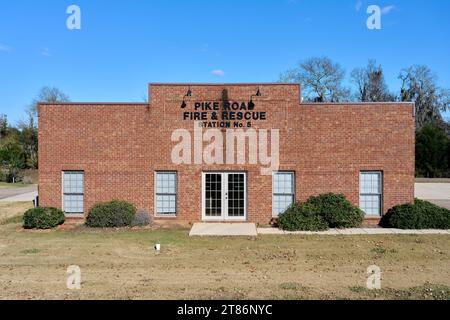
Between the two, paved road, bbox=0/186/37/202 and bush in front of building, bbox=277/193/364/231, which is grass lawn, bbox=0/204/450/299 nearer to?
bush in front of building, bbox=277/193/364/231

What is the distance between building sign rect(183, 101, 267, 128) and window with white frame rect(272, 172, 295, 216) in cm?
247

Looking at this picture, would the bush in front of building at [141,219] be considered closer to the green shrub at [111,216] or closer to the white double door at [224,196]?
the green shrub at [111,216]

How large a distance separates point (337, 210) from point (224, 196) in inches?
176

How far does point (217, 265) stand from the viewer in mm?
10297

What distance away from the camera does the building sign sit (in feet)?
53.6

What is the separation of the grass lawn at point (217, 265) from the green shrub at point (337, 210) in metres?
1.46

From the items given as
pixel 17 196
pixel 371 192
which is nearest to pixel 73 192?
pixel 371 192

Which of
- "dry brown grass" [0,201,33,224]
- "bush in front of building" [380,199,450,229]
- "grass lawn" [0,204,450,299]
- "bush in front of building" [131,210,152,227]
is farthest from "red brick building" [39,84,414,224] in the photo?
"dry brown grass" [0,201,33,224]

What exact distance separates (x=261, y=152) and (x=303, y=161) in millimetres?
1738

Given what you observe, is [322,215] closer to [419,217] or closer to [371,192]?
[371,192]

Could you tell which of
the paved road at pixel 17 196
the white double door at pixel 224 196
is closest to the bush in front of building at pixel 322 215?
the white double door at pixel 224 196

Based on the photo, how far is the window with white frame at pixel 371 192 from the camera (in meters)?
16.3
